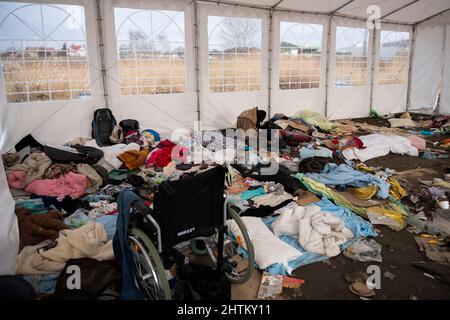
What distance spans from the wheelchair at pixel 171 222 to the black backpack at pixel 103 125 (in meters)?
4.13

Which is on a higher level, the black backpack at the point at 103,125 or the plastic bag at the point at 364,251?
the black backpack at the point at 103,125

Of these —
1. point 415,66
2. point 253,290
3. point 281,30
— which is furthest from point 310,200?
point 415,66

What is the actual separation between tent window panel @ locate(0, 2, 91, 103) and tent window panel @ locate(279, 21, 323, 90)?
14.4ft

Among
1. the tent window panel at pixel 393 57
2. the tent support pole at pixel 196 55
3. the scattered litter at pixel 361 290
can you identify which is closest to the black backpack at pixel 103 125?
the tent support pole at pixel 196 55

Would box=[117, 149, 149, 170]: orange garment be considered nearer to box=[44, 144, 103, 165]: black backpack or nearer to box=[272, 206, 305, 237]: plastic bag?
box=[44, 144, 103, 165]: black backpack

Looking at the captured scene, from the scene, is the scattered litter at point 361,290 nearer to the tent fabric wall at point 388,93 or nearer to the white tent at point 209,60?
the white tent at point 209,60

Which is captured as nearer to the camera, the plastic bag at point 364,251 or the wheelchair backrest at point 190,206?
the wheelchair backrest at point 190,206

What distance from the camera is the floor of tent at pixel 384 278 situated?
7.49 feet

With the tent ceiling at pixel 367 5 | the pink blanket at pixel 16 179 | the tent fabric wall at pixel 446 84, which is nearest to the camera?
the pink blanket at pixel 16 179

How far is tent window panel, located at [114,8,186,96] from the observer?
19.9 feet

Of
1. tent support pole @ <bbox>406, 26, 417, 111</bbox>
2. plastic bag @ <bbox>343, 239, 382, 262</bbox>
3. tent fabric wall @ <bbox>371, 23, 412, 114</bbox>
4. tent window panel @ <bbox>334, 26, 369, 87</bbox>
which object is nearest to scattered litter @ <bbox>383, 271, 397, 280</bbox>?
plastic bag @ <bbox>343, 239, 382, 262</bbox>

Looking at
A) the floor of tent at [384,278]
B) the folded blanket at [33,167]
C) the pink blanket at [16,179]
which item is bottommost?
the floor of tent at [384,278]

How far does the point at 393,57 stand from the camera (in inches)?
384

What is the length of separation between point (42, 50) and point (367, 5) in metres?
7.15
